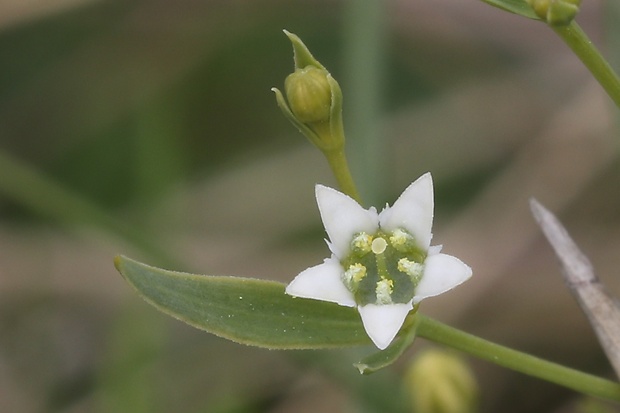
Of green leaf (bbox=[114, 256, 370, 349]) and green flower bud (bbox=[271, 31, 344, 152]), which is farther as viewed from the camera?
green flower bud (bbox=[271, 31, 344, 152])

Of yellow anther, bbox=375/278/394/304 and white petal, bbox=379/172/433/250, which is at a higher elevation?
white petal, bbox=379/172/433/250

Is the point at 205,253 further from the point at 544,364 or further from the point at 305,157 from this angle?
the point at 544,364

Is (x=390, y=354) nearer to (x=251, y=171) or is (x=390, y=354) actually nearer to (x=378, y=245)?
(x=378, y=245)

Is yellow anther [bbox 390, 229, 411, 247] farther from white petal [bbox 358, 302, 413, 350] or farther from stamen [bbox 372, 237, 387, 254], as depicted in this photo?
white petal [bbox 358, 302, 413, 350]

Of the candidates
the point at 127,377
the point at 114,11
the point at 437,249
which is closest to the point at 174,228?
the point at 127,377

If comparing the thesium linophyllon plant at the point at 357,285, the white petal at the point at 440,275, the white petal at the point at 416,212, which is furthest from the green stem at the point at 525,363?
the white petal at the point at 416,212

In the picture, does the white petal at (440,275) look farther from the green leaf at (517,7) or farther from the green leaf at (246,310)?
the green leaf at (517,7)

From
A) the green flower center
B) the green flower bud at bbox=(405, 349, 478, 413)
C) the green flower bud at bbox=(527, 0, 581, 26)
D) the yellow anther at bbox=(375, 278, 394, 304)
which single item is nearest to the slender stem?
the green flower bud at bbox=(405, 349, 478, 413)
